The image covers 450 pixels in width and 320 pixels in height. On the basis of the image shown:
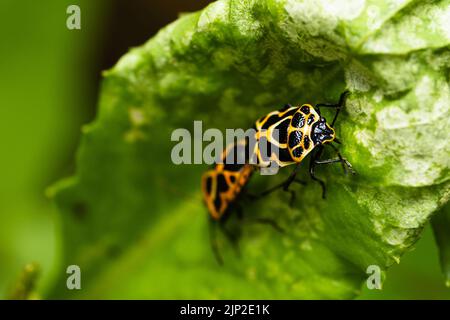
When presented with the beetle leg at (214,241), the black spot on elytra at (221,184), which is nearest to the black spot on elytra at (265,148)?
the black spot on elytra at (221,184)

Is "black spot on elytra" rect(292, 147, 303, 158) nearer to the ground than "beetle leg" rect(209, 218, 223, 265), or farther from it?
farther from it

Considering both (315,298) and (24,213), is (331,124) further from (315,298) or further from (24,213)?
(24,213)

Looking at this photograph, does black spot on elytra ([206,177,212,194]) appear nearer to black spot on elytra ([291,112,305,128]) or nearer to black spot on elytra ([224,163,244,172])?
black spot on elytra ([224,163,244,172])

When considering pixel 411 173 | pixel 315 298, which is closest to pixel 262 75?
pixel 411 173

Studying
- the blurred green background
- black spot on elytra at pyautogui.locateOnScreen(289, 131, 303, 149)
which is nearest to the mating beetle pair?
black spot on elytra at pyautogui.locateOnScreen(289, 131, 303, 149)

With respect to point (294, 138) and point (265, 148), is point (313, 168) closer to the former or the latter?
point (294, 138)

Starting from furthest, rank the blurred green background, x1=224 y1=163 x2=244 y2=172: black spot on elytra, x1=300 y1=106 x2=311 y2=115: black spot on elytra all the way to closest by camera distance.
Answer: the blurred green background < x1=224 y1=163 x2=244 y2=172: black spot on elytra < x1=300 y1=106 x2=311 y2=115: black spot on elytra

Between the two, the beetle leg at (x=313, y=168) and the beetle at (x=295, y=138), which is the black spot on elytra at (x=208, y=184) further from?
the beetle leg at (x=313, y=168)

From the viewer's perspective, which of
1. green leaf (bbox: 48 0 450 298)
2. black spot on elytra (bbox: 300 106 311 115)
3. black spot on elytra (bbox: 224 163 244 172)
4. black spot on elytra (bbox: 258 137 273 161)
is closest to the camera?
green leaf (bbox: 48 0 450 298)
